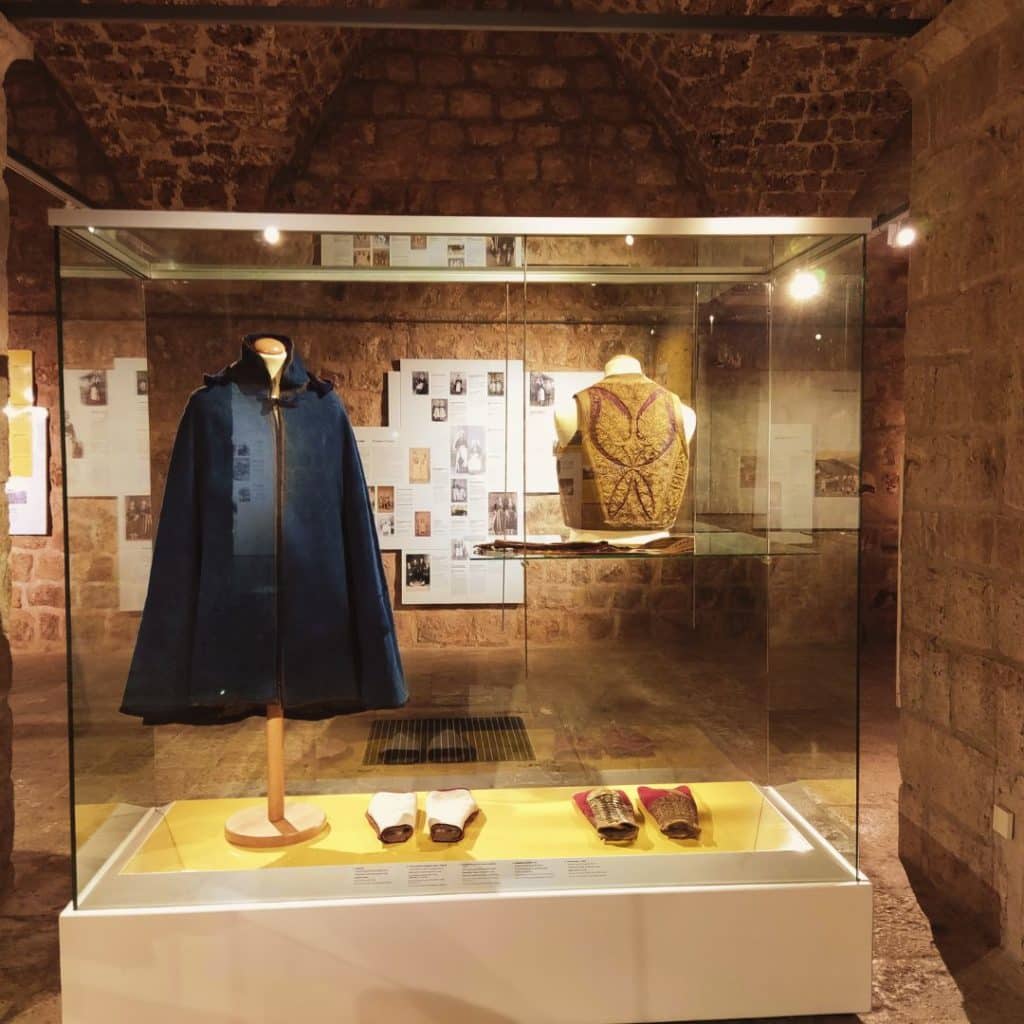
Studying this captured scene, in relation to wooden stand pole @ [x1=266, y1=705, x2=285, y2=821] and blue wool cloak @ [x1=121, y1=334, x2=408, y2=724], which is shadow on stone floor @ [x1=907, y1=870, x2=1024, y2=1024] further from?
wooden stand pole @ [x1=266, y1=705, x2=285, y2=821]

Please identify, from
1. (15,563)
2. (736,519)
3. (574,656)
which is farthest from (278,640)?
(15,563)

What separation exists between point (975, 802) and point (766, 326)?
144 cm

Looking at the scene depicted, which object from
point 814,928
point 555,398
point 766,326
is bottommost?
point 814,928

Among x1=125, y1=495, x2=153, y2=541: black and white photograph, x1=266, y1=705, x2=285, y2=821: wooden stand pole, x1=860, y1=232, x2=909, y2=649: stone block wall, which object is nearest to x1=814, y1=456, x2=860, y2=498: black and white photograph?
x1=266, y1=705, x2=285, y2=821: wooden stand pole

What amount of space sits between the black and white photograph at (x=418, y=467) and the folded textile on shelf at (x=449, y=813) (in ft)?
2.80

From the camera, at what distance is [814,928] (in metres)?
2.09

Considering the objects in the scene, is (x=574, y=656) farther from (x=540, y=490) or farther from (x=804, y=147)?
(x=804, y=147)

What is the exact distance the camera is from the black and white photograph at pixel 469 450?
2.26 meters

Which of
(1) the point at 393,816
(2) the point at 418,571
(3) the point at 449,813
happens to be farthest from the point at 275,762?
(2) the point at 418,571

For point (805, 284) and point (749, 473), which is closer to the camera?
point (805, 284)

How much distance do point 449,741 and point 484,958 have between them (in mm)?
919

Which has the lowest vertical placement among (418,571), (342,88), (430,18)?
(418,571)

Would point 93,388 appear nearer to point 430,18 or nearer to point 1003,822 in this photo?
point 430,18

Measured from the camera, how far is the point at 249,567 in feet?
6.84
